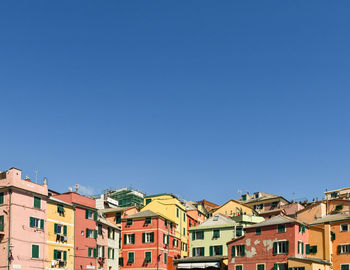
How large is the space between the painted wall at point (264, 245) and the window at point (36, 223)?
3080 cm

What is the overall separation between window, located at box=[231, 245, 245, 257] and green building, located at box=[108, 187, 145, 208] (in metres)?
41.5

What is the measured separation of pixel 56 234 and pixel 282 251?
3374cm

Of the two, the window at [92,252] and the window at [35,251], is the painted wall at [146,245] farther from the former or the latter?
the window at [35,251]

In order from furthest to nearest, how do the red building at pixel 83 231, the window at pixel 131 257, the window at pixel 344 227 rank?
the window at pixel 131 257
the window at pixel 344 227
the red building at pixel 83 231

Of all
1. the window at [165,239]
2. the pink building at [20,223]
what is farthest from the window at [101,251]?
the pink building at [20,223]

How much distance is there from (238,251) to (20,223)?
114ft

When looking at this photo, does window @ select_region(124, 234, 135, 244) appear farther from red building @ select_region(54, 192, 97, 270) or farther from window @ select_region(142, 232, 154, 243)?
red building @ select_region(54, 192, 97, 270)

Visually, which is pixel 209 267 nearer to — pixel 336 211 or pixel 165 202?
pixel 165 202

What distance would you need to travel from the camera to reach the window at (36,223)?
63.0 metres

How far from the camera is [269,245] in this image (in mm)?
72375

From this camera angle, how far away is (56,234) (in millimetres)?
67250

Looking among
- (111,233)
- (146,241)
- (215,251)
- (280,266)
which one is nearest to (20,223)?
(111,233)

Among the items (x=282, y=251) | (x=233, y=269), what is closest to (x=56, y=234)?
(x=233, y=269)

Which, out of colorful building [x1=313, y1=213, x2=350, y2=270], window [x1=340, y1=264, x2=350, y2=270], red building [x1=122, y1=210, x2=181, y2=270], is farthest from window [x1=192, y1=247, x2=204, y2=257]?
window [x1=340, y1=264, x2=350, y2=270]
